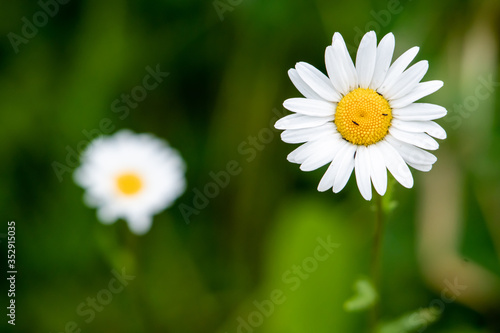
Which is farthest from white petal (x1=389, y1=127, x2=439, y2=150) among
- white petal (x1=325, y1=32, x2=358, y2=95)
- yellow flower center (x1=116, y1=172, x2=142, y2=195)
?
yellow flower center (x1=116, y1=172, x2=142, y2=195)

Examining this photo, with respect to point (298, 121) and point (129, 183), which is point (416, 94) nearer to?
point (298, 121)

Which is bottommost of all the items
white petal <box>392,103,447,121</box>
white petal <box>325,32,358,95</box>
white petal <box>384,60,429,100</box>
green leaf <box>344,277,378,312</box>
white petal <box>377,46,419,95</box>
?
Answer: green leaf <box>344,277,378,312</box>

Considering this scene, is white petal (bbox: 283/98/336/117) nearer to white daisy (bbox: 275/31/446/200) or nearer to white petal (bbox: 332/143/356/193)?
white daisy (bbox: 275/31/446/200)

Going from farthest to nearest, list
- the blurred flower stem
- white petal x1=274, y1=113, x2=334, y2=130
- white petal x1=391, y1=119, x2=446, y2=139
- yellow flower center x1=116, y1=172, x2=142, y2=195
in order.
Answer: yellow flower center x1=116, y1=172, x2=142, y2=195 < the blurred flower stem < white petal x1=274, y1=113, x2=334, y2=130 < white petal x1=391, y1=119, x2=446, y2=139

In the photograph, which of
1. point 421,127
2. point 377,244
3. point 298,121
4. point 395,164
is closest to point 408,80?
point 421,127

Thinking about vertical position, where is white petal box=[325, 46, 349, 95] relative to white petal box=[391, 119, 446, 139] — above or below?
above

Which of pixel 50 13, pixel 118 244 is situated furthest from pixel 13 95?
pixel 118 244
